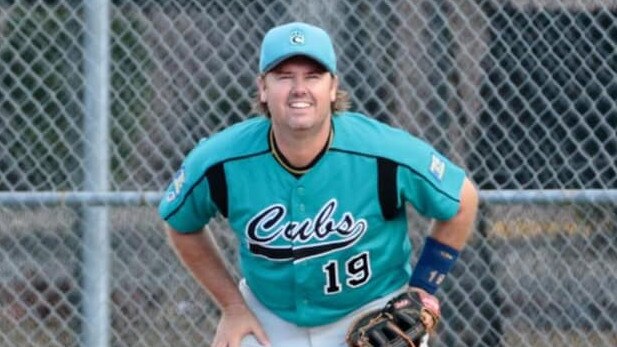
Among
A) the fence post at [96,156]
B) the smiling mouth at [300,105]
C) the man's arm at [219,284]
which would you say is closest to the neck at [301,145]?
the smiling mouth at [300,105]

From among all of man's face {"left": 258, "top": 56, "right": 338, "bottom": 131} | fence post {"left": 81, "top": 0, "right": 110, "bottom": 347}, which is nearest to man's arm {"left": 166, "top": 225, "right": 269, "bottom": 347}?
man's face {"left": 258, "top": 56, "right": 338, "bottom": 131}

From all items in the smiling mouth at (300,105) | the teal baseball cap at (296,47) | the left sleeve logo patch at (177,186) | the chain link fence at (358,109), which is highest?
the teal baseball cap at (296,47)

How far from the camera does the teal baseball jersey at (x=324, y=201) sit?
15.6ft

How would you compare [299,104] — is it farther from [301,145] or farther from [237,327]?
[237,327]

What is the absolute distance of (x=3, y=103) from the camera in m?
6.54

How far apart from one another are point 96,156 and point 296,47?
1.94 m

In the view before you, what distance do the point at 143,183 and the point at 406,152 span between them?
207cm

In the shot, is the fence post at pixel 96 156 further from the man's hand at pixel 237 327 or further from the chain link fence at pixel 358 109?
the man's hand at pixel 237 327

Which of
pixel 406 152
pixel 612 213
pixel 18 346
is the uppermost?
pixel 406 152

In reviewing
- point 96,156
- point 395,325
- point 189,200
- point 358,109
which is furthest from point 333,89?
point 96,156

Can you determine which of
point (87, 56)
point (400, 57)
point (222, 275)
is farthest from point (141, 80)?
point (222, 275)

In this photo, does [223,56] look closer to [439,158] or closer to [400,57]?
[400,57]

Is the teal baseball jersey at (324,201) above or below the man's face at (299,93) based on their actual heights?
below

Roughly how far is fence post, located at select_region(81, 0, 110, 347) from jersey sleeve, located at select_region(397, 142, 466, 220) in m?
1.87
